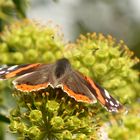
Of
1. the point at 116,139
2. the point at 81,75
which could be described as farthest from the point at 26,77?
the point at 116,139

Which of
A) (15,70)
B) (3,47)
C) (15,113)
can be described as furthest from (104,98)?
(3,47)

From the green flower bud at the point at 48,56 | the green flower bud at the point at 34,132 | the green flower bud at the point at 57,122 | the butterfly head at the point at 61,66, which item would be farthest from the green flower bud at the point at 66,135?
the green flower bud at the point at 48,56

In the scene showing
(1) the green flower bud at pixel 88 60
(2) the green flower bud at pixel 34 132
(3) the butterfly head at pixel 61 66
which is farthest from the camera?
(1) the green flower bud at pixel 88 60

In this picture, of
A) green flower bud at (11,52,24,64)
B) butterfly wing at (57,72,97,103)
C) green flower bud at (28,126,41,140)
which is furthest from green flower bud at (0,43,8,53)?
green flower bud at (28,126,41,140)

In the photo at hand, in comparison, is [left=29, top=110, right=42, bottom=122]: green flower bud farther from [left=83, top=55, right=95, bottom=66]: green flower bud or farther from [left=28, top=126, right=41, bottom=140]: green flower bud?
[left=83, top=55, right=95, bottom=66]: green flower bud

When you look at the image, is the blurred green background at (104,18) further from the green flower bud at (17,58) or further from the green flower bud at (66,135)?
the green flower bud at (66,135)

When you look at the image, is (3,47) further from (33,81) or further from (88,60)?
(33,81)

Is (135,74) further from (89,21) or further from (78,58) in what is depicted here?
(89,21)

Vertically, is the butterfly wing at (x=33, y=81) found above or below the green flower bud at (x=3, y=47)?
below
